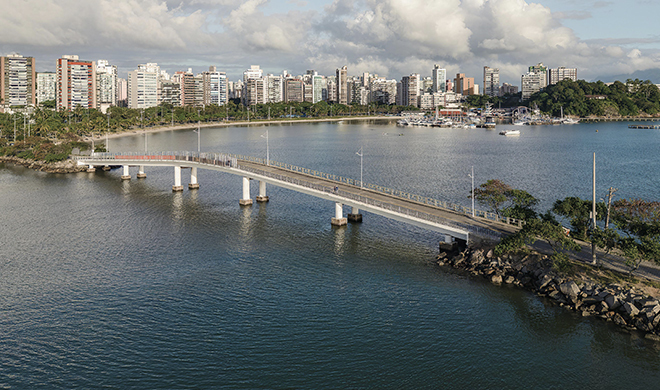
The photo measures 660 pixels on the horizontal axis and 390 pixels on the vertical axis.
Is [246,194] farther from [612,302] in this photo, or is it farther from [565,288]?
[612,302]

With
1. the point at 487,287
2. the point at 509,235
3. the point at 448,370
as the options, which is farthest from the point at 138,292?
the point at 509,235

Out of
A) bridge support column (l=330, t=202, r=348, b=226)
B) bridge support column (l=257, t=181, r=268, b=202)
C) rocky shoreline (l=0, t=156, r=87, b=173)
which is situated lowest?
bridge support column (l=330, t=202, r=348, b=226)

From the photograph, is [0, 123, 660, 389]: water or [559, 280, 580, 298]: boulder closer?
[0, 123, 660, 389]: water

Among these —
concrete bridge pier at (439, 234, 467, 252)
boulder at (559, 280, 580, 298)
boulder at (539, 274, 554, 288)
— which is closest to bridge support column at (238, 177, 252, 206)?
concrete bridge pier at (439, 234, 467, 252)

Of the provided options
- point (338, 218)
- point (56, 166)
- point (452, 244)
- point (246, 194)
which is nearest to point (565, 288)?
point (452, 244)

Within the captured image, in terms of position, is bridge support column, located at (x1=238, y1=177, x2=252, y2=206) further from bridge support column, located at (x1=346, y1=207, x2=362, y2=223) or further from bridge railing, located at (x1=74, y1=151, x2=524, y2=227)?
bridge support column, located at (x1=346, y1=207, x2=362, y2=223)

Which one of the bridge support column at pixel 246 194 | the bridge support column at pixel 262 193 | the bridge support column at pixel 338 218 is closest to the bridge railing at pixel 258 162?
the bridge support column at pixel 246 194
